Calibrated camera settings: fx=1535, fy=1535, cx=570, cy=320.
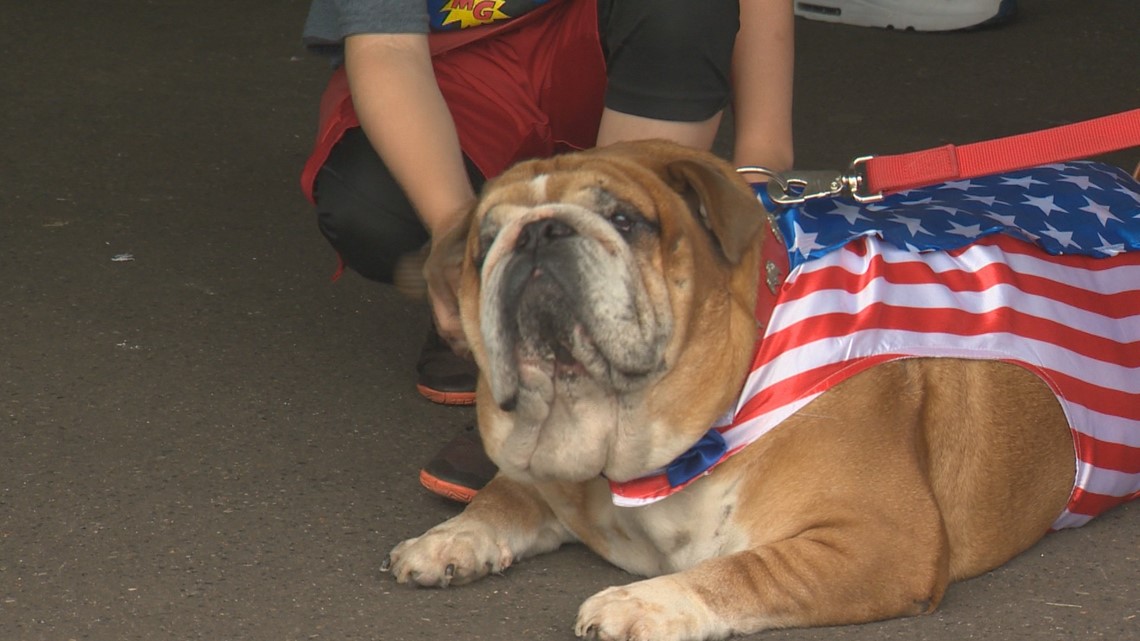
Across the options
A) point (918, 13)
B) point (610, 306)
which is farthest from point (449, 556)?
point (918, 13)

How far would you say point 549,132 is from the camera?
3596 mm

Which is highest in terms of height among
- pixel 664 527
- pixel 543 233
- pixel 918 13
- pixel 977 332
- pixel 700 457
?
pixel 543 233

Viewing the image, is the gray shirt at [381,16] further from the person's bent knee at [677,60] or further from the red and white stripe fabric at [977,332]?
Result: the red and white stripe fabric at [977,332]

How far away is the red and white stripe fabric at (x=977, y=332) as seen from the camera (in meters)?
2.58

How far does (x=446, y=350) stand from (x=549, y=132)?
58 centimetres

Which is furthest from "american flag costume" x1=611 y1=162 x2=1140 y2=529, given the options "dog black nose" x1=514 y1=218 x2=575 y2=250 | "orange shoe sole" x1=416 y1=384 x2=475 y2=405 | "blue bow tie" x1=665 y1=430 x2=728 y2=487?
"orange shoe sole" x1=416 y1=384 x2=475 y2=405

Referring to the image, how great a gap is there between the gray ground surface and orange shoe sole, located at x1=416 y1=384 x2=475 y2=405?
0.04 meters

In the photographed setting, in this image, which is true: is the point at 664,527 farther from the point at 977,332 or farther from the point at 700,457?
the point at 977,332

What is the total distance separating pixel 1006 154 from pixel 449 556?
1.24 m

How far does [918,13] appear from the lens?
7156mm

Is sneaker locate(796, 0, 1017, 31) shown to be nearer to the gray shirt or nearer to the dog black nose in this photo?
the gray shirt

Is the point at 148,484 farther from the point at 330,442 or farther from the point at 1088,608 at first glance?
the point at 1088,608

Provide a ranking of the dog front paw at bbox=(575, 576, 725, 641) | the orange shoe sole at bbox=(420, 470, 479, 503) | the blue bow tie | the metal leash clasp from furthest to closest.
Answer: the orange shoe sole at bbox=(420, 470, 479, 503)
the metal leash clasp
the blue bow tie
the dog front paw at bbox=(575, 576, 725, 641)

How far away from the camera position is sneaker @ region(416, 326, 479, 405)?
364 cm
